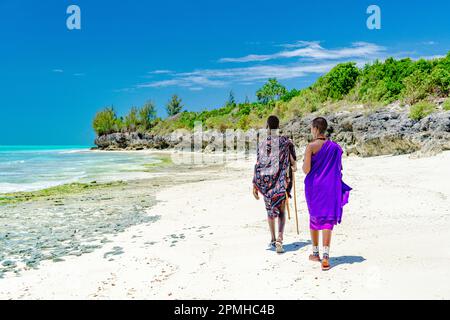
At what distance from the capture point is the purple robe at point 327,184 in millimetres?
5207

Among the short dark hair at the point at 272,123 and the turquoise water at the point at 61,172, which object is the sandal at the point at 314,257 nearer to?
the short dark hair at the point at 272,123

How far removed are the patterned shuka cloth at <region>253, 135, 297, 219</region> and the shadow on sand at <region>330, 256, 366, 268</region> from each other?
1.00 m

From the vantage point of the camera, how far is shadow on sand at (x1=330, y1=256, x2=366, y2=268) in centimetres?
541

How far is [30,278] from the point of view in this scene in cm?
561

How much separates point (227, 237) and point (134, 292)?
2664 millimetres

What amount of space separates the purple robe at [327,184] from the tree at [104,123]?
93257 millimetres

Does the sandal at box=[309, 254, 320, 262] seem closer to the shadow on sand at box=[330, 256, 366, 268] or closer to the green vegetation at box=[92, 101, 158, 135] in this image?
the shadow on sand at box=[330, 256, 366, 268]

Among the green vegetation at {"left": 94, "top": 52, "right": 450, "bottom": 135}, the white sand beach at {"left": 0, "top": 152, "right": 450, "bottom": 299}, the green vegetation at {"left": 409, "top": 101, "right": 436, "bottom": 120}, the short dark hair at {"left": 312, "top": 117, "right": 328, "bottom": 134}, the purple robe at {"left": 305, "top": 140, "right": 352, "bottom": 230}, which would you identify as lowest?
the white sand beach at {"left": 0, "top": 152, "right": 450, "bottom": 299}

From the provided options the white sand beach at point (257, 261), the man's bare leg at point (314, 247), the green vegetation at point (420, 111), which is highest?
the green vegetation at point (420, 111)

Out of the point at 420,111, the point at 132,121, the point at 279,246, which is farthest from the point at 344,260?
the point at 132,121

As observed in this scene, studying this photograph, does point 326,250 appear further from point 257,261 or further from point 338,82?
point 338,82

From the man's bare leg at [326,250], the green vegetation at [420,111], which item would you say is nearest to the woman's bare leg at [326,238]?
the man's bare leg at [326,250]

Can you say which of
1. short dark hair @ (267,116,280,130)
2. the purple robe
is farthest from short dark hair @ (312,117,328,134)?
short dark hair @ (267,116,280,130)
